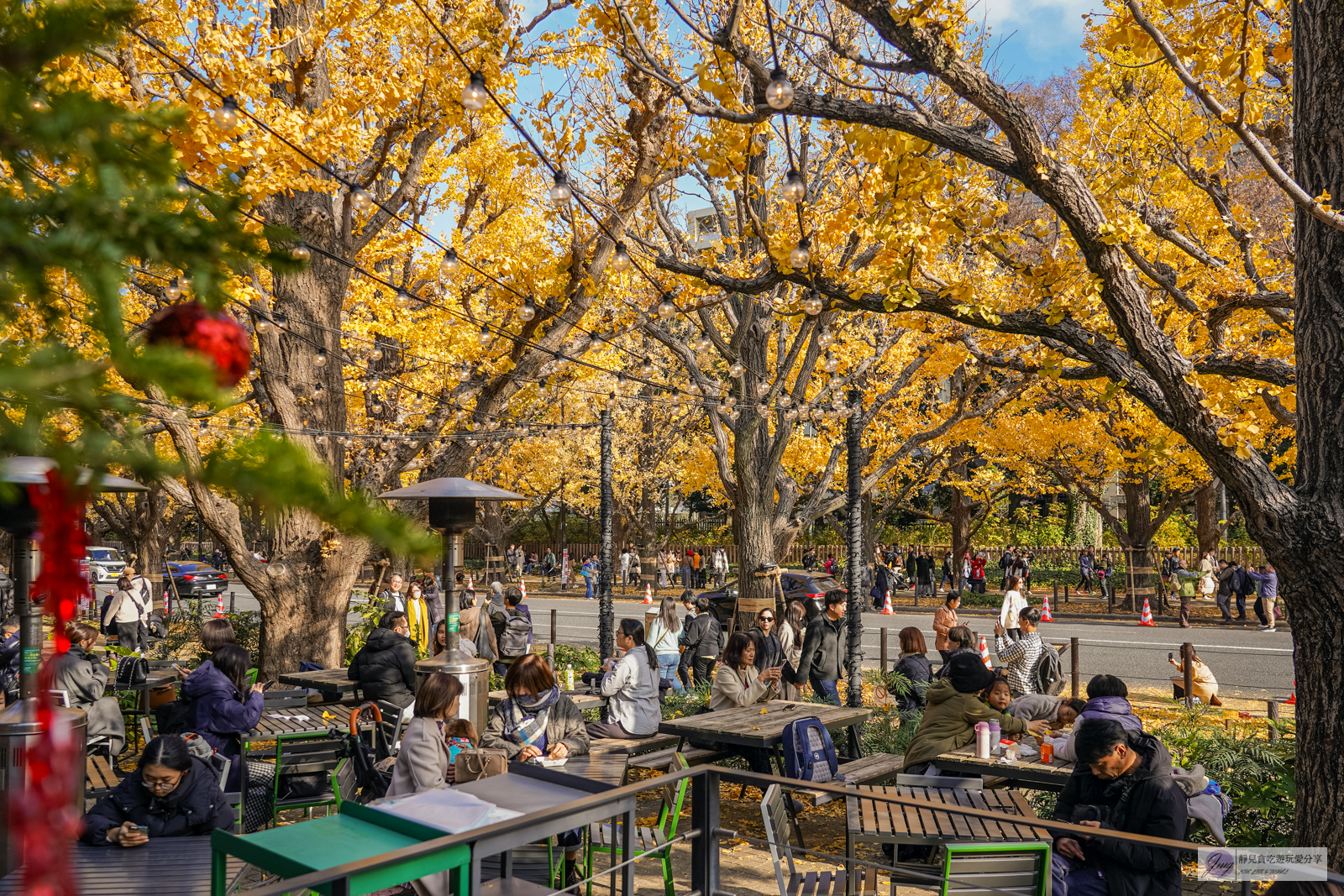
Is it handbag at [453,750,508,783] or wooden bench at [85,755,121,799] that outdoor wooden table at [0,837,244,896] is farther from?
wooden bench at [85,755,121,799]

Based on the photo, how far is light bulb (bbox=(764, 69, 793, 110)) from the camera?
16.2 ft

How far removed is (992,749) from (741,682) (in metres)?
2.62

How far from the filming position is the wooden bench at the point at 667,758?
7.36 metres

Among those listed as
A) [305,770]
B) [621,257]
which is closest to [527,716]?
[305,770]

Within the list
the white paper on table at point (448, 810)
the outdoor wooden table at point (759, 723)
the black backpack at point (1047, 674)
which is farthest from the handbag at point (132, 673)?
the black backpack at point (1047, 674)

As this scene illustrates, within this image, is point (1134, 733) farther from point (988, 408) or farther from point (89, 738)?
point (988, 408)

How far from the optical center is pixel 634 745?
7945 millimetres

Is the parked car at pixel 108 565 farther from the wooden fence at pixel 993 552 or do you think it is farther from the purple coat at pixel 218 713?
the purple coat at pixel 218 713

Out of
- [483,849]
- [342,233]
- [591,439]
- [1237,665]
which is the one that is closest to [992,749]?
[483,849]

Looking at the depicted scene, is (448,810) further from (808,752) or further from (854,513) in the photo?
(854,513)

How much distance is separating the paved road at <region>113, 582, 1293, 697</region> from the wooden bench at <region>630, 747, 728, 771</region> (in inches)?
303

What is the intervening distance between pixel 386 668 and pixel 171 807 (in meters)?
3.98

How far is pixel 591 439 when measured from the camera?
35.6 m

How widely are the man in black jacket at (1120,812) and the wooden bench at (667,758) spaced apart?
9.64 feet
